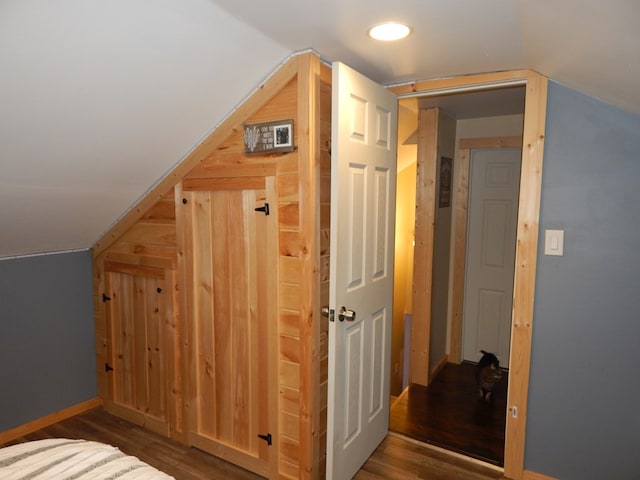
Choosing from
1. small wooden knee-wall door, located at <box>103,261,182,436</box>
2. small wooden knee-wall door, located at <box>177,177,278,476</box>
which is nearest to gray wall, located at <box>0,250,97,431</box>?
small wooden knee-wall door, located at <box>103,261,182,436</box>

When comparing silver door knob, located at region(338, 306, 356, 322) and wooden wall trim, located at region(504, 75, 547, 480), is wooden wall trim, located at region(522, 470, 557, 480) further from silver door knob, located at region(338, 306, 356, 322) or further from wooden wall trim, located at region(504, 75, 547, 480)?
silver door knob, located at region(338, 306, 356, 322)

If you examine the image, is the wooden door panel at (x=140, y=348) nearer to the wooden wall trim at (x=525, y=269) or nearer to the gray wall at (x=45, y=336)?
the gray wall at (x=45, y=336)

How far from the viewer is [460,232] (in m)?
3.70

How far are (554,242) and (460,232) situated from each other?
1.65 meters

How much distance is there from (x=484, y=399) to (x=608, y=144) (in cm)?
200

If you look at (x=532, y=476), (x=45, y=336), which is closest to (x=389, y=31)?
(x=532, y=476)

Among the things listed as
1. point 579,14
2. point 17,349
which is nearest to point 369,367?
point 579,14

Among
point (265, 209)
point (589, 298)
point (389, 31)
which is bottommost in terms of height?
point (589, 298)

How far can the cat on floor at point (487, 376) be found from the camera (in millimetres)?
3045

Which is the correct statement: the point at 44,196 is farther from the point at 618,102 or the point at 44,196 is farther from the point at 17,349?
the point at 618,102

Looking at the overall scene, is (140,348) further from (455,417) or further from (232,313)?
(455,417)

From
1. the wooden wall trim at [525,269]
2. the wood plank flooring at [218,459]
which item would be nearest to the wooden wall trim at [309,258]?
the wood plank flooring at [218,459]

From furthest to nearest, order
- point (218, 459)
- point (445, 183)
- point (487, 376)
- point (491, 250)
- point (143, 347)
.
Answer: point (491, 250) → point (445, 183) → point (487, 376) → point (143, 347) → point (218, 459)

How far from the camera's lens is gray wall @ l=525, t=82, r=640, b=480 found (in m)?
1.91
